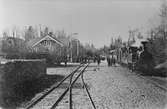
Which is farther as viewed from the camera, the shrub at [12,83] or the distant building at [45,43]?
the distant building at [45,43]

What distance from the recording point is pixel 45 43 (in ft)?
159

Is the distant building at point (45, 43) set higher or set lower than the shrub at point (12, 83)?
higher

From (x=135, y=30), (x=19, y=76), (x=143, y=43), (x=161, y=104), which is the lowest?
(x=161, y=104)

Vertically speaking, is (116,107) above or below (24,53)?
below

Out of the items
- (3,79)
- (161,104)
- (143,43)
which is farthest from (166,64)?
(3,79)

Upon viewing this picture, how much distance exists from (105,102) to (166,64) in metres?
16.3

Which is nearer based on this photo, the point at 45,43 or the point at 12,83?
the point at 12,83

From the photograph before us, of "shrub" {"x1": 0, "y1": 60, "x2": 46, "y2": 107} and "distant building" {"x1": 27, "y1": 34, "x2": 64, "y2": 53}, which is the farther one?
"distant building" {"x1": 27, "y1": 34, "x2": 64, "y2": 53}

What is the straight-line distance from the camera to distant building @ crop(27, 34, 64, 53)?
43.0 m

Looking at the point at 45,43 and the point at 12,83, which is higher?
the point at 45,43

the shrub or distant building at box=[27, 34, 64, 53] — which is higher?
distant building at box=[27, 34, 64, 53]

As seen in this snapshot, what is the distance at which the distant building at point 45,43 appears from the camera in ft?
141

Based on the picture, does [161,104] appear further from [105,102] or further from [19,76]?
[19,76]

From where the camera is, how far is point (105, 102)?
9.23m
